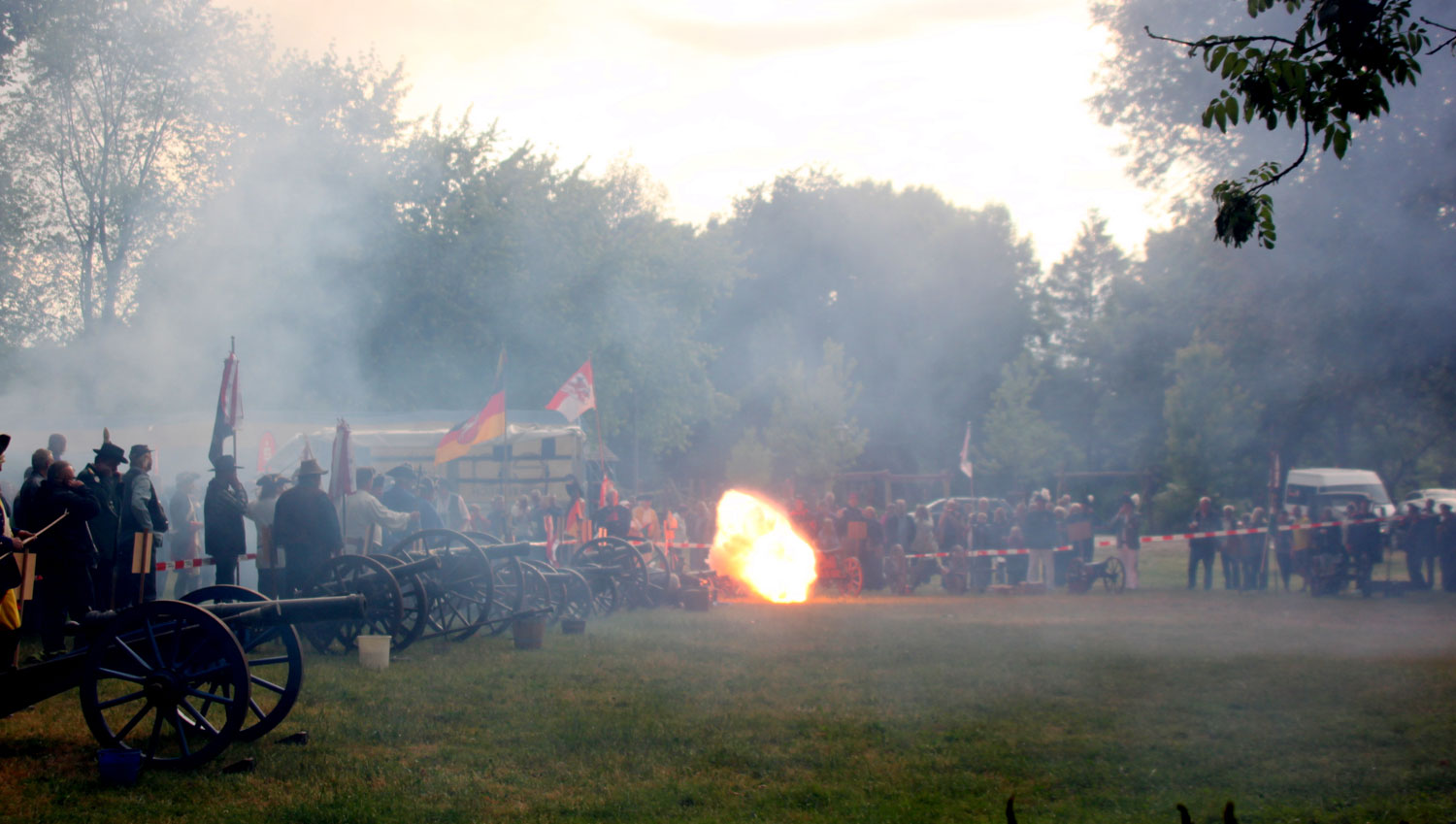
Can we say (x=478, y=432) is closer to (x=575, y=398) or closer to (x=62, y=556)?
(x=575, y=398)

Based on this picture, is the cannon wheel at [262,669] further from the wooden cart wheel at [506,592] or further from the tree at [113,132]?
the tree at [113,132]

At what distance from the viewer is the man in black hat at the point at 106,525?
975cm

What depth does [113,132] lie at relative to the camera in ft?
72.9

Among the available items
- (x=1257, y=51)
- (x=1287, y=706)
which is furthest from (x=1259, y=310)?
(x=1257, y=51)

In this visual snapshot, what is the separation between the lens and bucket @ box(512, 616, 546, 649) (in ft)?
32.7

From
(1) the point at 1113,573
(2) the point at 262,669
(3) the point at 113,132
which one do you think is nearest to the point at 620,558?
(2) the point at 262,669

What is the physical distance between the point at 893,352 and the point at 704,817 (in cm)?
4188

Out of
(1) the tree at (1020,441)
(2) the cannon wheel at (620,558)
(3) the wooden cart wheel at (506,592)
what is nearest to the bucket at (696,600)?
(2) the cannon wheel at (620,558)

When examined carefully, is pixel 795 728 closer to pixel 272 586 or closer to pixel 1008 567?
pixel 272 586

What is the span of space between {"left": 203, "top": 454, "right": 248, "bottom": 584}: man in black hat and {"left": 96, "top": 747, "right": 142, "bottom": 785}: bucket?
5228 mm

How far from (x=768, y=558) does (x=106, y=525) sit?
1068 cm

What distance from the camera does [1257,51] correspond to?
353 cm

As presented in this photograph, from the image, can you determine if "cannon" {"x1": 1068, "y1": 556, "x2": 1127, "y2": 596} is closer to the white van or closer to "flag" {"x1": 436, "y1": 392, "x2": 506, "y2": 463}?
"flag" {"x1": 436, "y1": 392, "x2": 506, "y2": 463}

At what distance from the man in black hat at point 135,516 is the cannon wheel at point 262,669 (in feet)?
6.79
